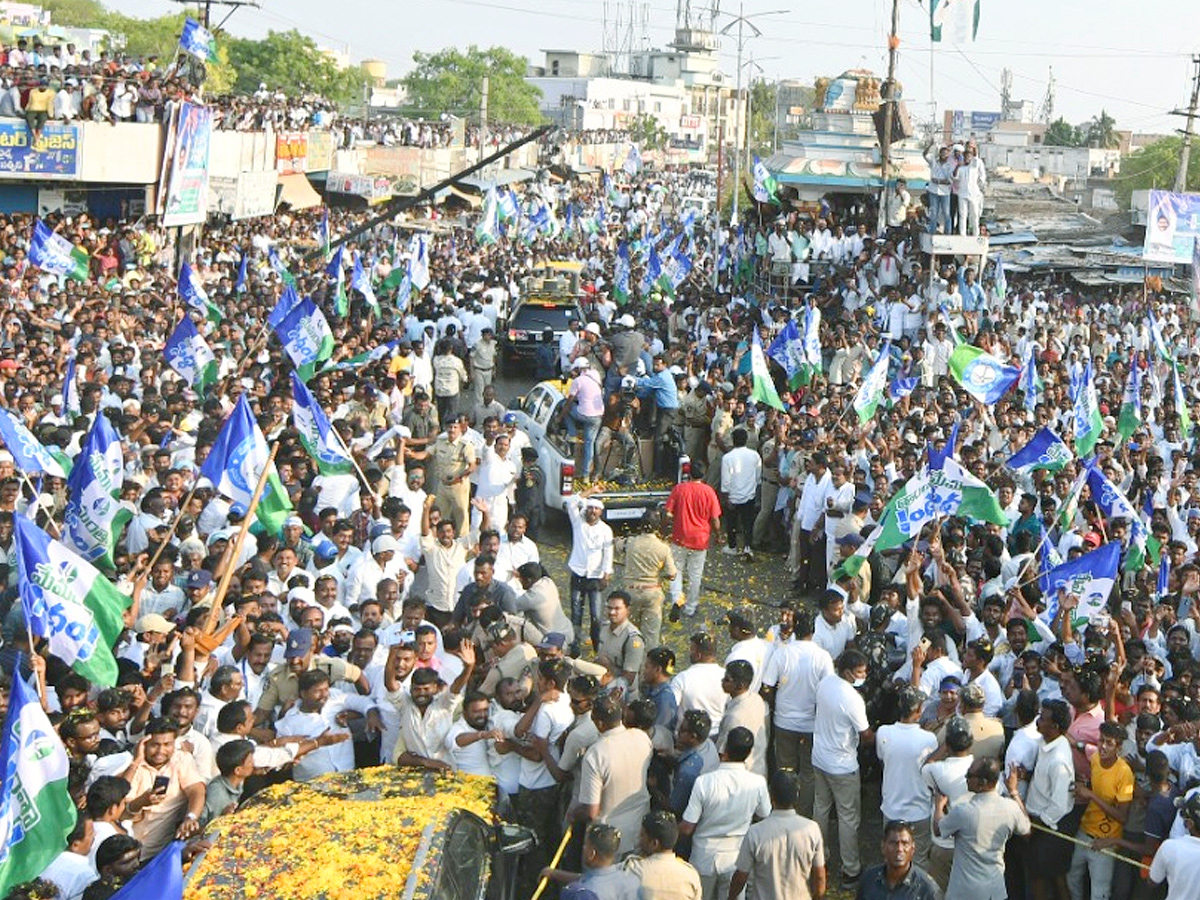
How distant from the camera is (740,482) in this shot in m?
16.1

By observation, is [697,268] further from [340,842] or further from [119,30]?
[119,30]

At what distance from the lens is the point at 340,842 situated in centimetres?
721

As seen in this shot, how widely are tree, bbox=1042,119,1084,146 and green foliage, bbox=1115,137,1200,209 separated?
42.6 meters

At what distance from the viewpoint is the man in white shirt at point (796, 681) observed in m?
9.90

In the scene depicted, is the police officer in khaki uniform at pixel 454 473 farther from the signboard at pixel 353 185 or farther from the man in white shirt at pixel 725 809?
the signboard at pixel 353 185

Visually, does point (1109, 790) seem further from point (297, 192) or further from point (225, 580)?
point (297, 192)

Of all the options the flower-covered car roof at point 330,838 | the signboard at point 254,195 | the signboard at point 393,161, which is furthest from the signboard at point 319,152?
the flower-covered car roof at point 330,838

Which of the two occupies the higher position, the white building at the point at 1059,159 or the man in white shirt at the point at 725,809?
the white building at the point at 1059,159

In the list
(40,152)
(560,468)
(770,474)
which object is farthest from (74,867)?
(40,152)

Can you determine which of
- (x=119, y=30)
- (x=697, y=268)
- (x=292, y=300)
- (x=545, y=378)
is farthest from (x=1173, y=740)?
(x=119, y=30)

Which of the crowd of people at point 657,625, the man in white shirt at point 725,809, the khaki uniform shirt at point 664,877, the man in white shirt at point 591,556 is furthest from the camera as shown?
the man in white shirt at point 591,556

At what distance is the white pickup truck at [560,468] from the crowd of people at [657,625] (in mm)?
172

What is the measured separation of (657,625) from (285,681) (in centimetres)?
385

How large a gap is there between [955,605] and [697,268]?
28833 mm
